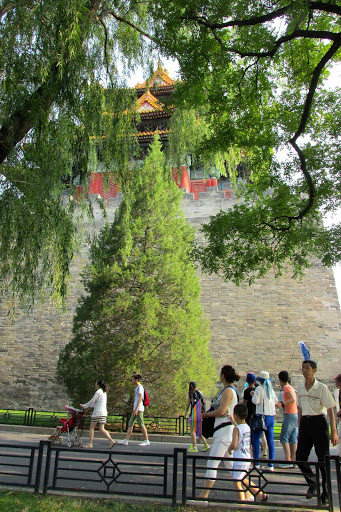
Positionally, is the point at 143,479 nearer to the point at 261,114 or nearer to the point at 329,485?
the point at 329,485

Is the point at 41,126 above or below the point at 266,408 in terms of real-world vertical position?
above

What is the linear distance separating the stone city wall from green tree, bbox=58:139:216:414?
3339 millimetres

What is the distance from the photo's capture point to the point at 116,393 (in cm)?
963

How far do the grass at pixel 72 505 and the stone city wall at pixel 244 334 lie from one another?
10.7 metres

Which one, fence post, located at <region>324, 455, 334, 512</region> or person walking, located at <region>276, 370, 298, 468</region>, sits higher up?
person walking, located at <region>276, 370, 298, 468</region>

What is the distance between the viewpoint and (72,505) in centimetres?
349

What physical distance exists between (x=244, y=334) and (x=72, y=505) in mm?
11503

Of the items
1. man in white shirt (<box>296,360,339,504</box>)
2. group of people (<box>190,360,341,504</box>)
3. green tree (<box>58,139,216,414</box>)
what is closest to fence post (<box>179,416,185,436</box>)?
green tree (<box>58,139,216,414</box>)

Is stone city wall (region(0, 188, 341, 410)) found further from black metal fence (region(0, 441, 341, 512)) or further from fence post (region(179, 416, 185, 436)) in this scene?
black metal fence (region(0, 441, 341, 512))

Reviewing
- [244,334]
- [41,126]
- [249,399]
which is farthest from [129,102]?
[244,334]

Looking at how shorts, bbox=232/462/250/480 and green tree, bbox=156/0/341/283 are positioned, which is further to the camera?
green tree, bbox=156/0/341/283

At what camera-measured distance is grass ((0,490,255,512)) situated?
3.42 metres

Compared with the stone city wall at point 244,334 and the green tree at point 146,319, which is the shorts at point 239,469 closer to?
the green tree at point 146,319

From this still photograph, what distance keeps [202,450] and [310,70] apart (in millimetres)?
6117
